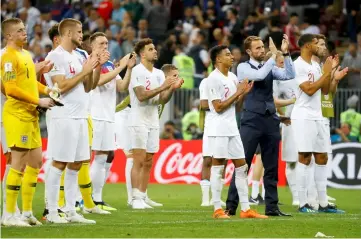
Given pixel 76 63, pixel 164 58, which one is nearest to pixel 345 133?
pixel 164 58

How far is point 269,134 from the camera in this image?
53.5 ft

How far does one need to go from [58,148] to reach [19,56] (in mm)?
1328

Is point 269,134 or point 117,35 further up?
point 117,35

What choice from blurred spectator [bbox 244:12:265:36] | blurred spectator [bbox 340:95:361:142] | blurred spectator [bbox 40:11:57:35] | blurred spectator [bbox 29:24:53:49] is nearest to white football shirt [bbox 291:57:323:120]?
blurred spectator [bbox 340:95:361:142]

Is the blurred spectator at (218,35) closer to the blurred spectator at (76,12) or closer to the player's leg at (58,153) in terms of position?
the blurred spectator at (76,12)

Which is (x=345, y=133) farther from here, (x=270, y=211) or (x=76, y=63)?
(x=76, y=63)

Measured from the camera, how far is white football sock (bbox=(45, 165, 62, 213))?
14.6 m

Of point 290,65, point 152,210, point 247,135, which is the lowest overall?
point 152,210

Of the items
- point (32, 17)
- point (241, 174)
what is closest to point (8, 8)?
point (32, 17)

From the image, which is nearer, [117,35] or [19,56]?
[19,56]

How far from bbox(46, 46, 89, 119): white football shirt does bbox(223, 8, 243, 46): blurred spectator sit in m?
15.4

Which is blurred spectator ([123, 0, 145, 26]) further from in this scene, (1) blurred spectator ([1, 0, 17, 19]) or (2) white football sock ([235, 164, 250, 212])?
(2) white football sock ([235, 164, 250, 212])

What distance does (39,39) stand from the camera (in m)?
31.5

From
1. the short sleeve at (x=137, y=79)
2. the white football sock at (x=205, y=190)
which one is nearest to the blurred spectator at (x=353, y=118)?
the white football sock at (x=205, y=190)
